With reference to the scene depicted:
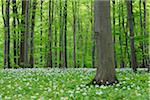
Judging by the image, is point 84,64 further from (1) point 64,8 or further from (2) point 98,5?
(2) point 98,5

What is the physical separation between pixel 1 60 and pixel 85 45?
1102 centimetres

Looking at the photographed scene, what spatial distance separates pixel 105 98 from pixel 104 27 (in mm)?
3347

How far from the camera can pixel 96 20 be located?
10000mm

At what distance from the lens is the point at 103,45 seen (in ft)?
32.3

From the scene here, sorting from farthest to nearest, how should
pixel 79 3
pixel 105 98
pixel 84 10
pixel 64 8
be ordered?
pixel 84 10 → pixel 79 3 → pixel 64 8 → pixel 105 98

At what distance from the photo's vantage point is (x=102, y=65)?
9773 mm

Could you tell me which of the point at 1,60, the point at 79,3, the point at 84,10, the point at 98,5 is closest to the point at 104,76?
the point at 98,5

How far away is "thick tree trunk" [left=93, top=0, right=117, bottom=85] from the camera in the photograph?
382 inches

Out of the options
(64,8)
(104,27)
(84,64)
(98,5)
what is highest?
(64,8)

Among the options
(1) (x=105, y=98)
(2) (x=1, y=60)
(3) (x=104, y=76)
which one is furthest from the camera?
(2) (x=1, y=60)

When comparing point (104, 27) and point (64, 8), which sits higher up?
point (64, 8)

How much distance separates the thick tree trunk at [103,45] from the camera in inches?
382

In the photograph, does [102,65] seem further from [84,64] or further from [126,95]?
[84,64]

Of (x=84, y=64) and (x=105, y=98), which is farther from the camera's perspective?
(x=84, y=64)
